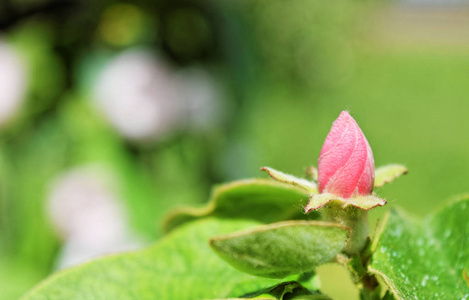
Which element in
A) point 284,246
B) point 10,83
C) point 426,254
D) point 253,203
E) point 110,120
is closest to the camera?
point 284,246

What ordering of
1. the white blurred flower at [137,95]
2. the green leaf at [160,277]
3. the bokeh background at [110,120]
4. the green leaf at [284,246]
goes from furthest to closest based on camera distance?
1. the white blurred flower at [137,95]
2. the bokeh background at [110,120]
3. the green leaf at [160,277]
4. the green leaf at [284,246]

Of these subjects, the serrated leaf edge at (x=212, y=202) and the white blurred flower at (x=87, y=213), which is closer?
the serrated leaf edge at (x=212, y=202)

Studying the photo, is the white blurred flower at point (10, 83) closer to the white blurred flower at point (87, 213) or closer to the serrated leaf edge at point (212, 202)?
the white blurred flower at point (87, 213)

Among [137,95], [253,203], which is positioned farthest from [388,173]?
[137,95]

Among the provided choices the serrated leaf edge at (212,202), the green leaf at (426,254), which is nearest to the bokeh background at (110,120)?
the serrated leaf edge at (212,202)

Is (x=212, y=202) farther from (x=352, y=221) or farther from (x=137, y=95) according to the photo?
(x=137, y=95)
